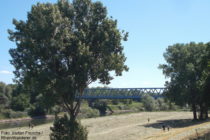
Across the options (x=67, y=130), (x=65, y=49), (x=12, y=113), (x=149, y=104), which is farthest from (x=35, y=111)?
(x=65, y=49)

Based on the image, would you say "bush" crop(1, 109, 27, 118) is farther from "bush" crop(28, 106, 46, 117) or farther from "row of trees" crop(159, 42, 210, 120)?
"row of trees" crop(159, 42, 210, 120)

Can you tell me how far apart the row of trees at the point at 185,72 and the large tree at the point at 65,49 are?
117 feet

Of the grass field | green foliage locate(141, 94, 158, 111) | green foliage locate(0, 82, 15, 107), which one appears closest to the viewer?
the grass field

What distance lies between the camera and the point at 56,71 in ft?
71.6

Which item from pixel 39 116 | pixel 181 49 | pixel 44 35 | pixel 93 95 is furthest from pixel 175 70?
pixel 93 95

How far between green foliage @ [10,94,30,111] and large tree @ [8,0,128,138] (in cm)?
8875

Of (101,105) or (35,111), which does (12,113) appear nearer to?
(35,111)

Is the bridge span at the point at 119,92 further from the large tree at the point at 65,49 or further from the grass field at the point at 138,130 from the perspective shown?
the large tree at the point at 65,49

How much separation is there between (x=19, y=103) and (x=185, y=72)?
7200cm

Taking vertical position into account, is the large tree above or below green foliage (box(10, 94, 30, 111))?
above

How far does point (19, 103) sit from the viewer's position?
350 ft

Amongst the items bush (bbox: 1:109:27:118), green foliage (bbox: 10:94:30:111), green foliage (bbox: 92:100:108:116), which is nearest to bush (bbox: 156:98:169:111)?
green foliage (bbox: 92:100:108:116)

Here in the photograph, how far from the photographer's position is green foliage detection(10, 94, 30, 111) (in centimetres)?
10662

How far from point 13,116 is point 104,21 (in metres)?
84.2
